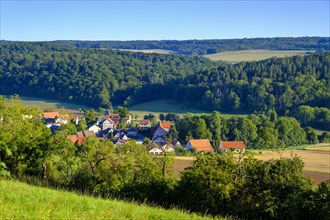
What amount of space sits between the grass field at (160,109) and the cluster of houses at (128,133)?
1204 cm

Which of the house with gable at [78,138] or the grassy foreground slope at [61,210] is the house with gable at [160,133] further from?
the grassy foreground slope at [61,210]

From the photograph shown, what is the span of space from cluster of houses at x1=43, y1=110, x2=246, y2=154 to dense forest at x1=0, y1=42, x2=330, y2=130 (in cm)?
2472

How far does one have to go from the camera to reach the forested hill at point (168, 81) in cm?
9362

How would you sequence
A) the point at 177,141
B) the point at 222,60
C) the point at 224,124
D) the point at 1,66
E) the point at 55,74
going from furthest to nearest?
the point at 222,60 < the point at 1,66 < the point at 55,74 < the point at 224,124 < the point at 177,141

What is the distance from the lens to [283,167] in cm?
1867

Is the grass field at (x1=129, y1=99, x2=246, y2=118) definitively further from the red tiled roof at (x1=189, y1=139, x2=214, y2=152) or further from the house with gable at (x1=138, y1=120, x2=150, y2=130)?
the red tiled roof at (x1=189, y1=139, x2=214, y2=152)

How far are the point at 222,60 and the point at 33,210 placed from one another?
17264 centimetres

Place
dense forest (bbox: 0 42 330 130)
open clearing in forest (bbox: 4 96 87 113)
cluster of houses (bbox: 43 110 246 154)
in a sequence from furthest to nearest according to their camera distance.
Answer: open clearing in forest (bbox: 4 96 87 113) → dense forest (bbox: 0 42 330 130) → cluster of houses (bbox: 43 110 246 154)

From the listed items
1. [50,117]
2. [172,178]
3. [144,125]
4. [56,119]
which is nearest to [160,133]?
[144,125]

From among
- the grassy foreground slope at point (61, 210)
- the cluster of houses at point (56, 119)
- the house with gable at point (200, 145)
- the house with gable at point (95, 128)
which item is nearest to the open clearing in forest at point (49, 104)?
the cluster of houses at point (56, 119)

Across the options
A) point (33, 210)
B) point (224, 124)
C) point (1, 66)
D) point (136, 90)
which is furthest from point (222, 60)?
point (33, 210)

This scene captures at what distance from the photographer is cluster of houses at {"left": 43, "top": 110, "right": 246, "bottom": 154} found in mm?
54844

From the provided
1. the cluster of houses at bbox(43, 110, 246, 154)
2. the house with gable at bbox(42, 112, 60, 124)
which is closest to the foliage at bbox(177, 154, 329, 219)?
the cluster of houses at bbox(43, 110, 246, 154)

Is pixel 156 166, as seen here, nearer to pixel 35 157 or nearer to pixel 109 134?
pixel 35 157
